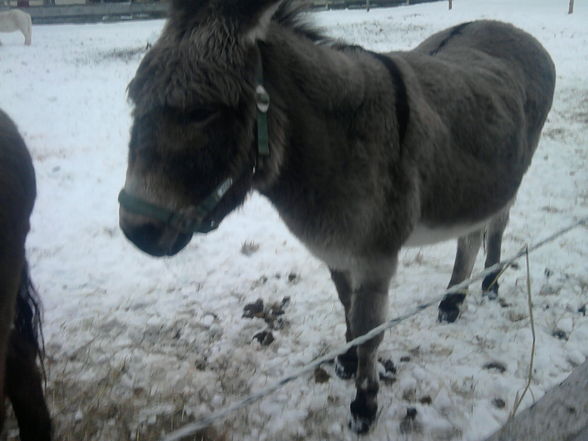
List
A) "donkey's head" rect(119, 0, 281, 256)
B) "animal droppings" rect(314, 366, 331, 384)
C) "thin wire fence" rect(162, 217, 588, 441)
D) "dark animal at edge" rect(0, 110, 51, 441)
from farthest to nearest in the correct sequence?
1. "animal droppings" rect(314, 366, 331, 384)
2. "dark animal at edge" rect(0, 110, 51, 441)
3. "donkey's head" rect(119, 0, 281, 256)
4. "thin wire fence" rect(162, 217, 588, 441)

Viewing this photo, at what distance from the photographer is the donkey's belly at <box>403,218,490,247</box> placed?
2.42 m

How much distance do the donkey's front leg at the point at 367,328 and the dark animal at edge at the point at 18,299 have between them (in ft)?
4.73

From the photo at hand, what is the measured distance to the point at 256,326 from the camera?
3.19 meters

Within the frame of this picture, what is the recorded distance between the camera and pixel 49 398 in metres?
2.58

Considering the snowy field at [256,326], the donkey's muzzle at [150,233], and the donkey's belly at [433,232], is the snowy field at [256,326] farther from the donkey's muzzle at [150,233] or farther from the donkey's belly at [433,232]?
the donkey's muzzle at [150,233]

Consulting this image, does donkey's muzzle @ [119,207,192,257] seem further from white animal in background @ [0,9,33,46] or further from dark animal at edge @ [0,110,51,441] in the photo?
white animal in background @ [0,9,33,46]

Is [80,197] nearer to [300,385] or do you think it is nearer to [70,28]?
[300,385]

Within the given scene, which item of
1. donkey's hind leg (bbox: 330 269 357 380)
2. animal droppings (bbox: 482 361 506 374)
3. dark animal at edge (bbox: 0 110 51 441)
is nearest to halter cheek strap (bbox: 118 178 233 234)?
dark animal at edge (bbox: 0 110 51 441)

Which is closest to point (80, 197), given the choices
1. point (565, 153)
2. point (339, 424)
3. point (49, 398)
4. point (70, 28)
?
point (49, 398)

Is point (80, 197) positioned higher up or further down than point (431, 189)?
further down

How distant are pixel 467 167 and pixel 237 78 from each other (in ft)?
4.45

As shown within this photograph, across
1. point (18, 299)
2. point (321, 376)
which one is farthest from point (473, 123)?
point (18, 299)

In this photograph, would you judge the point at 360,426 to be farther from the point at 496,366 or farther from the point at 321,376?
the point at 496,366

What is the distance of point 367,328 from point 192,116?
54.2 inches
